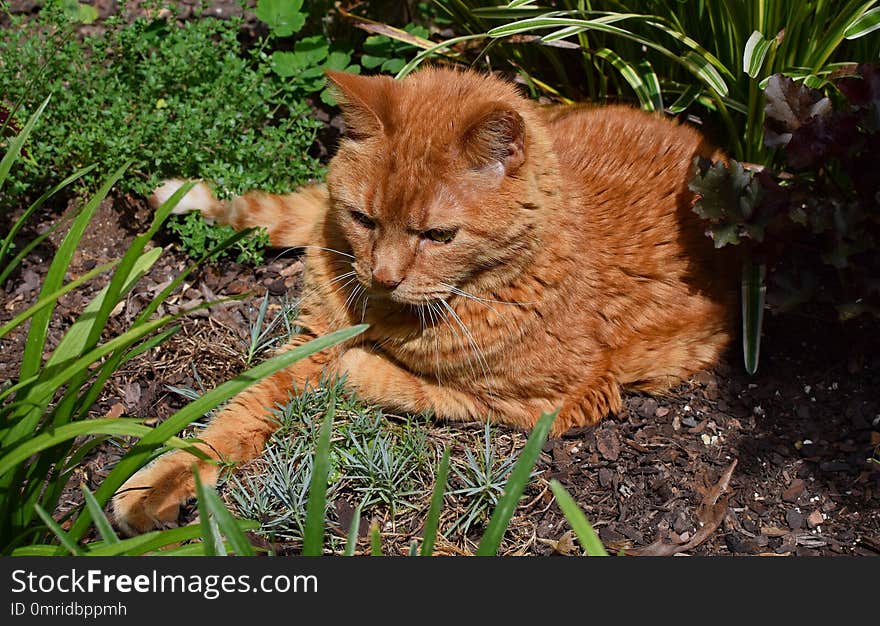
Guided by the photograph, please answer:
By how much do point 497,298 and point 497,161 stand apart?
0.55m

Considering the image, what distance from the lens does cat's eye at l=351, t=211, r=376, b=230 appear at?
9.13ft

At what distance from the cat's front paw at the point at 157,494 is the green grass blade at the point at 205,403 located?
0.51 metres

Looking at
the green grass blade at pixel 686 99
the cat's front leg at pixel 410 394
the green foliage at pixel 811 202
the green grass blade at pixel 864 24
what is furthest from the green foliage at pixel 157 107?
the green grass blade at pixel 864 24

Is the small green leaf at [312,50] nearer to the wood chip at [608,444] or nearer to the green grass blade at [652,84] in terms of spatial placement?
the green grass blade at [652,84]

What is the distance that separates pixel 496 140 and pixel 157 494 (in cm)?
162


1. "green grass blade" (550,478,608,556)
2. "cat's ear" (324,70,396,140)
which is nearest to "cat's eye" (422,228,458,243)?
"cat's ear" (324,70,396,140)

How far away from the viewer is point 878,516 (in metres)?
2.84

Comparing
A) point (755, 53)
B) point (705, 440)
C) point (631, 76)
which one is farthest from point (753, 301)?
point (631, 76)

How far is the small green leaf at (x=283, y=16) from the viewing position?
13.0 ft

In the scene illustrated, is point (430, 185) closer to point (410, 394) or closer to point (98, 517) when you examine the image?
point (410, 394)

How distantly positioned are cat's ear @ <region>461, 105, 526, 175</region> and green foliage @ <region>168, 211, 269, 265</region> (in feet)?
4.11

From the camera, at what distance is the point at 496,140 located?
2529 millimetres

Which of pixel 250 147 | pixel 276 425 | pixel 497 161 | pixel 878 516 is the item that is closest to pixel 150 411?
pixel 276 425

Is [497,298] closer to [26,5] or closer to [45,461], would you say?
[45,461]
